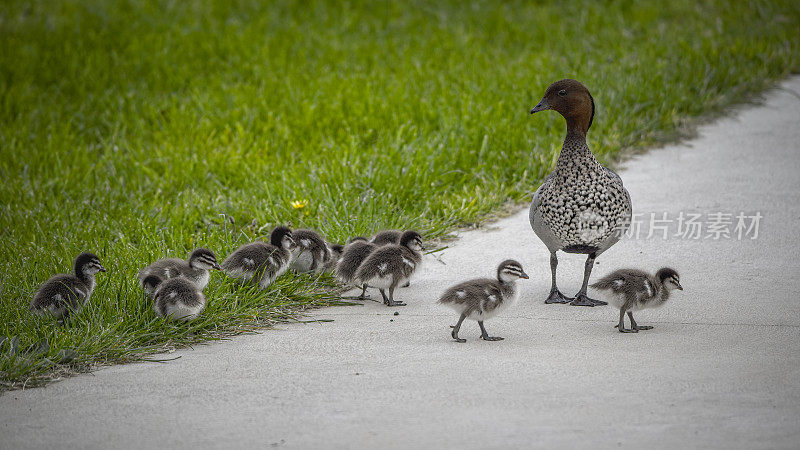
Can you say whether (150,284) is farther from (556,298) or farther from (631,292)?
(631,292)

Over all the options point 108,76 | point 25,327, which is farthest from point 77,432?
point 108,76

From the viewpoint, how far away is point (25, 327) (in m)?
5.12

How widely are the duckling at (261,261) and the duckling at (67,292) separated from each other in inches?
31.1

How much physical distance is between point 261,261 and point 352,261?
56cm

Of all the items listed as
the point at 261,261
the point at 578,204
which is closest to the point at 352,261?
the point at 261,261

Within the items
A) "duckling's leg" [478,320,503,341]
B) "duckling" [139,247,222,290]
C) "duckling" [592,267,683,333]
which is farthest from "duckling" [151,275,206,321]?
"duckling" [592,267,683,333]

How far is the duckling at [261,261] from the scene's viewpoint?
5766 millimetres

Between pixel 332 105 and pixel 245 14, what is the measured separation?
4.74 meters

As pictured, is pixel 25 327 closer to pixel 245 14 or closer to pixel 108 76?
pixel 108 76

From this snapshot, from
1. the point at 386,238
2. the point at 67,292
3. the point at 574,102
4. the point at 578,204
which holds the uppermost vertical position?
the point at 574,102

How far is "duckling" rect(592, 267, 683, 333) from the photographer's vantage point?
17.0ft

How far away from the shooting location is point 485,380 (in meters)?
4.54

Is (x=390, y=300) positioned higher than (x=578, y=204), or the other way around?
(x=578, y=204)

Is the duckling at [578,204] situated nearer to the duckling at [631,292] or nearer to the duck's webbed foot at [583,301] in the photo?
the duck's webbed foot at [583,301]
